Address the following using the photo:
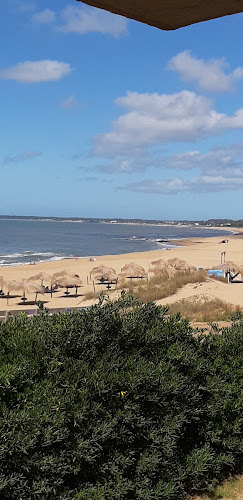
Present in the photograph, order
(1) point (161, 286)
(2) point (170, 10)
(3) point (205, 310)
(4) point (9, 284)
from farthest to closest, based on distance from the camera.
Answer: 1. (4) point (9, 284)
2. (1) point (161, 286)
3. (3) point (205, 310)
4. (2) point (170, 10)

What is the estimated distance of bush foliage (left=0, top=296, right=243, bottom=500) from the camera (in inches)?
125

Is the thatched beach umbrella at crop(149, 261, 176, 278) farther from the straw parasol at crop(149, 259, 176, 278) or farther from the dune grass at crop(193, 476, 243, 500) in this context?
the dune grass at crop(193, 476, 243, 500)

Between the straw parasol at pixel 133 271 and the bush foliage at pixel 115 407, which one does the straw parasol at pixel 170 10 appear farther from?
the straw parasol at pixel 133 271

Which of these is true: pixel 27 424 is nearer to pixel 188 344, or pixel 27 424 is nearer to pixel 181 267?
pixel 188 344

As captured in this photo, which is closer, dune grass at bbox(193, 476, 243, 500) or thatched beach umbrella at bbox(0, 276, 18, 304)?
dune grass at bbox(193, 476, 243, 500)

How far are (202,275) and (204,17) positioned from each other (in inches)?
888

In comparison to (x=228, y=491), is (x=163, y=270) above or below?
below

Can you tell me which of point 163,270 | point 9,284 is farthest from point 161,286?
point 9,284

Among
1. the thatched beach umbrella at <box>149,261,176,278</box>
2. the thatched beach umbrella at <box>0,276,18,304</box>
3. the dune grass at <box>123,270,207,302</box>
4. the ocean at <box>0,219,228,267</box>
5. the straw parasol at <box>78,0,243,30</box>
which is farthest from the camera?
the ocean at <box>0,219,228,267</box>

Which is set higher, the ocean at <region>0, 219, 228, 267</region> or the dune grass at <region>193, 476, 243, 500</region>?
the dune grass at <region>193, 476, 243, 500</region>

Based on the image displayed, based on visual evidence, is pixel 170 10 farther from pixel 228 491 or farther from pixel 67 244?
pixel 67 244

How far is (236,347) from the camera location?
15.3 feet

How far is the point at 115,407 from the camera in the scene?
3.53 m

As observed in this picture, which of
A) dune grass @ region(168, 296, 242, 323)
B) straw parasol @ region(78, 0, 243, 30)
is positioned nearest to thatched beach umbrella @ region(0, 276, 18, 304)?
dune grass @ region(168, 296, 242, 323)
